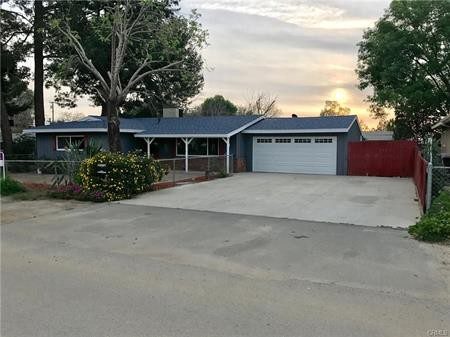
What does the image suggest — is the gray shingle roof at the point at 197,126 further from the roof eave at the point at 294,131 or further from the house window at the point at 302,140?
the house window at the point at 302,140

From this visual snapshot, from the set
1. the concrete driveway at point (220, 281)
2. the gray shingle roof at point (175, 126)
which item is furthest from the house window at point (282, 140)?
the concrete driveway at point (220, 281)

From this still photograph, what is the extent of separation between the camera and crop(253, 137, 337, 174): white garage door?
76.3 ft

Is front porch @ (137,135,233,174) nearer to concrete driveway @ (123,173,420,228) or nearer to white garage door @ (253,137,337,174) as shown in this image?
white garage door @ (253,137,337,174)

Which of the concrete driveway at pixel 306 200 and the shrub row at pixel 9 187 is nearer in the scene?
the concrete driveway at pixel 306 200

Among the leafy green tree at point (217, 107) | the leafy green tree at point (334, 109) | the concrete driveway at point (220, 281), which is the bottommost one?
the concrete driveway at point (220, 281)

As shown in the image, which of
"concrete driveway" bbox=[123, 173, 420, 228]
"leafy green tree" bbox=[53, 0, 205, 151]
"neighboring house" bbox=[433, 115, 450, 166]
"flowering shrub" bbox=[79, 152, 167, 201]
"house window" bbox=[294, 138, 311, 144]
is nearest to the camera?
"concrete driveway" bbox=[123, 173, 420, 228]

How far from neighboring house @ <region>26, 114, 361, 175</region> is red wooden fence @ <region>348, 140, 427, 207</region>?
0.55 metres

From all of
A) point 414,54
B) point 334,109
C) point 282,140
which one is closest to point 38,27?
point 282,140

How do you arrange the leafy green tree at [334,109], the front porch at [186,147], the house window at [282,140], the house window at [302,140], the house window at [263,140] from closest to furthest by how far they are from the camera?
the house window at [302,140] → the house window at [282,140] → the front porch at [186,147] → the house window at [263,140] → the leafy green tree at [334,109]

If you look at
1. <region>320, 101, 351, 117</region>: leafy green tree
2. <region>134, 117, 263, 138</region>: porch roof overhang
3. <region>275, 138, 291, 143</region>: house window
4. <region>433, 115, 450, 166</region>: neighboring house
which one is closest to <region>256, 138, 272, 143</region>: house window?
<region>275, 138, 291, 143</region>: house window

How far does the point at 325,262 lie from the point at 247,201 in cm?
653

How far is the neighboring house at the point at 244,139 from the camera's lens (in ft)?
76.1

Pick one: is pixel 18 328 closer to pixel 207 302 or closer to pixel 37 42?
pixel 207 302

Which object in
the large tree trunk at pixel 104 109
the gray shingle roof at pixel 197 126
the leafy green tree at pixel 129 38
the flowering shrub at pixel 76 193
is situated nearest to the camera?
the flowering shrub at pixel 76 193
